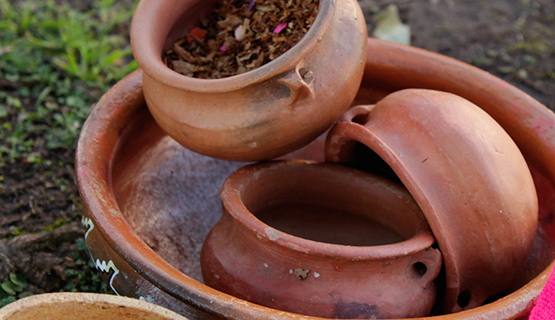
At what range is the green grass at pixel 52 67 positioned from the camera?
2.37 metres

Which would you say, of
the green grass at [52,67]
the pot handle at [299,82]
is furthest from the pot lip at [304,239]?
the green grass at [52,67]

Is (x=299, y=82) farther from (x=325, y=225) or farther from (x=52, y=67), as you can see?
(x=52, y=67)

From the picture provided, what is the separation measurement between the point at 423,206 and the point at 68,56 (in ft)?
7.23

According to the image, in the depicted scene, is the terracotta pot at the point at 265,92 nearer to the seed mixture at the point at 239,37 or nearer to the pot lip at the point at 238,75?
the pot lip at the point at 238,75

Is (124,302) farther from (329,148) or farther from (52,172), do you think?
(52,172)

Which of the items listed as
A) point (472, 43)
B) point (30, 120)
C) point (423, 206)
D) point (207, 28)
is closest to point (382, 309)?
point (423, 206)

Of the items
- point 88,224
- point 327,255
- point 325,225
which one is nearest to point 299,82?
point 327,255

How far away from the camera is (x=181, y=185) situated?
5.95 feet

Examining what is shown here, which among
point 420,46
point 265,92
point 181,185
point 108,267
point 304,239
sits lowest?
point 420,46

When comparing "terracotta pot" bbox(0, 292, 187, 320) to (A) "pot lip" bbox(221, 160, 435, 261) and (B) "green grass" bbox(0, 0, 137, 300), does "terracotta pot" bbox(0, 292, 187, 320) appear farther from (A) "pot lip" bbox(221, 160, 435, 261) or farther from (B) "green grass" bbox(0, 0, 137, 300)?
(B) "green grass" bbox(0, 0, 137, 300)

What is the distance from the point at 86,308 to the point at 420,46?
9.35 ft

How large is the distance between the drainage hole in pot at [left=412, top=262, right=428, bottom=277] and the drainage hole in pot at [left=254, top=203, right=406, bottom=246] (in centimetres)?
17

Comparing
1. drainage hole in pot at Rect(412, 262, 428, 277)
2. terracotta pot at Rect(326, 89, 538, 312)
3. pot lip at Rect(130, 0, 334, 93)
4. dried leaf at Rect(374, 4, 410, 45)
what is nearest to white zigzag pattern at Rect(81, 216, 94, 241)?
pot lip at Rect(130, 0, 334, 93)

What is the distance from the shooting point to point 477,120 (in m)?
1.39
